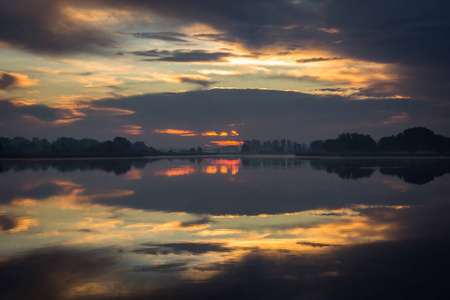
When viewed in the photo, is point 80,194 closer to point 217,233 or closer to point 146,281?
point 217,233

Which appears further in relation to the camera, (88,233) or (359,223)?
(359,223)

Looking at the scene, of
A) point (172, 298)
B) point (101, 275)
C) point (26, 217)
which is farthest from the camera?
point (26, 217)

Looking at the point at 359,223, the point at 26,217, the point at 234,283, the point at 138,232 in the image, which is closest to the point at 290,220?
the point at 359,223

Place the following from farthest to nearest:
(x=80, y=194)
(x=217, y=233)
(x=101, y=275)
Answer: (x=80, y=194) → (x=217, y=233) → (x=101, y=275)

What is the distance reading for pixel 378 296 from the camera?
895cm

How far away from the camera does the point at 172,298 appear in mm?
8859

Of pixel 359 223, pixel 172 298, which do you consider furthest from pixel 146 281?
pixel 359 223

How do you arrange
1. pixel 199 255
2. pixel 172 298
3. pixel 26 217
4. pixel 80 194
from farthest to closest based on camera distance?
pixel 80 194 → pixel 26 217 → pixel 199 255 → pixel 172 298

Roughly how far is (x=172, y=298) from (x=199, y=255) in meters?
3.46

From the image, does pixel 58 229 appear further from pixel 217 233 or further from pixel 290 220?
pixel 290 220

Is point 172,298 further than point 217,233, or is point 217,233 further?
point 217,233

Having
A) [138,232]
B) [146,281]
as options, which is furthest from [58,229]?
[146,281]

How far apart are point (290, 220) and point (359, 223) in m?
3.18

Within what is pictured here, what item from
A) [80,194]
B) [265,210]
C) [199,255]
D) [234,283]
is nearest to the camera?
[234,283]
